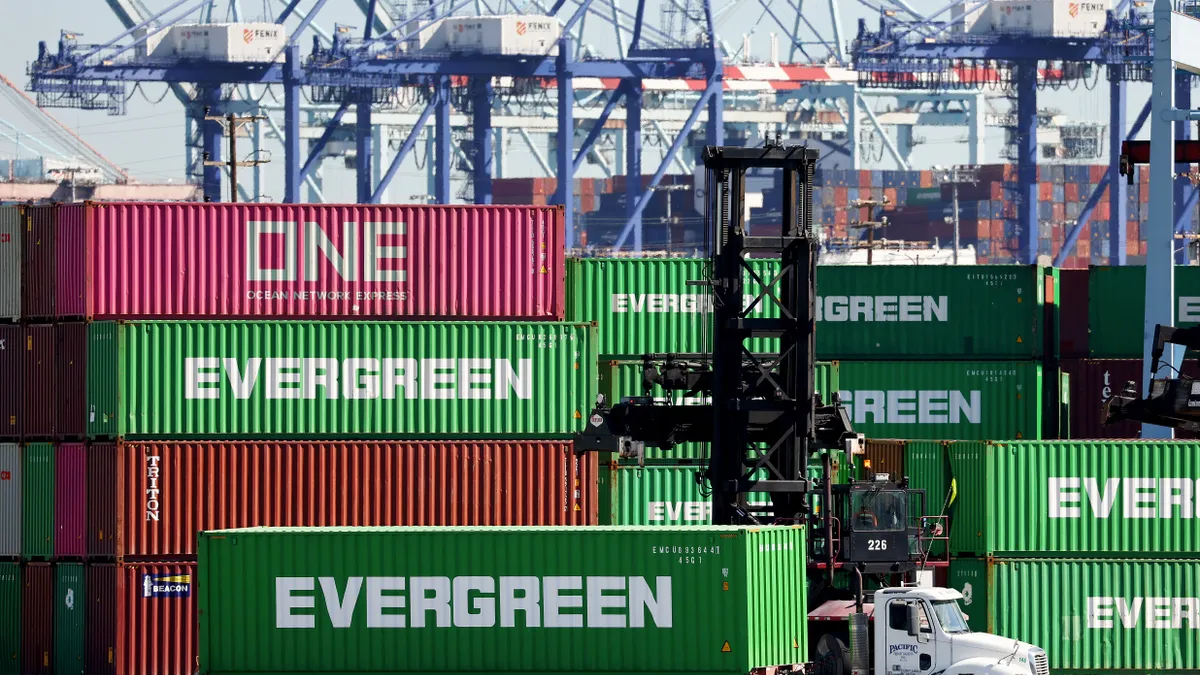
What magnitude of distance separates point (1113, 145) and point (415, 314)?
9703 cm

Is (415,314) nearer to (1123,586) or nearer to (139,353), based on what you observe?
(139,353)

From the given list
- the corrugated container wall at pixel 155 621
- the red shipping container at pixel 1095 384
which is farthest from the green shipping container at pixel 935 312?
the corrugated container wall at pixel 155 621

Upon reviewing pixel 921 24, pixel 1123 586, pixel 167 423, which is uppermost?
pixel 921 24

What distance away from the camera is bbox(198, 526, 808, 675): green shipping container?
24109 mm

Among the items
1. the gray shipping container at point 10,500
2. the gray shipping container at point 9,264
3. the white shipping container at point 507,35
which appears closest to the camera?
the gray shipping container at point 10,500

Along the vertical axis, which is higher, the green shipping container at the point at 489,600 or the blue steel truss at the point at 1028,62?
the blue steel truss at the point at 1028,62

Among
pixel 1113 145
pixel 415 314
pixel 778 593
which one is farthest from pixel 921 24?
pixel 778 593

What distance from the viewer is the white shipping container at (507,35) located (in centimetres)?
12506

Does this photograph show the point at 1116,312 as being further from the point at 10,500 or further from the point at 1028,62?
the point at 1028,62

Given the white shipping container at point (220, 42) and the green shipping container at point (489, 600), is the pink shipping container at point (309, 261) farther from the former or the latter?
the white shipping container at point (220, 42)

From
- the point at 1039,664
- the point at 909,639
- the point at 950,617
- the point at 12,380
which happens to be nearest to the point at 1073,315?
the point at 1039,664

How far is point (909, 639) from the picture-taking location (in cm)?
2414

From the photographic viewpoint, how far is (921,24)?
5022 inches

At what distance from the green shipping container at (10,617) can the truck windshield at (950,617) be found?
1681cm
